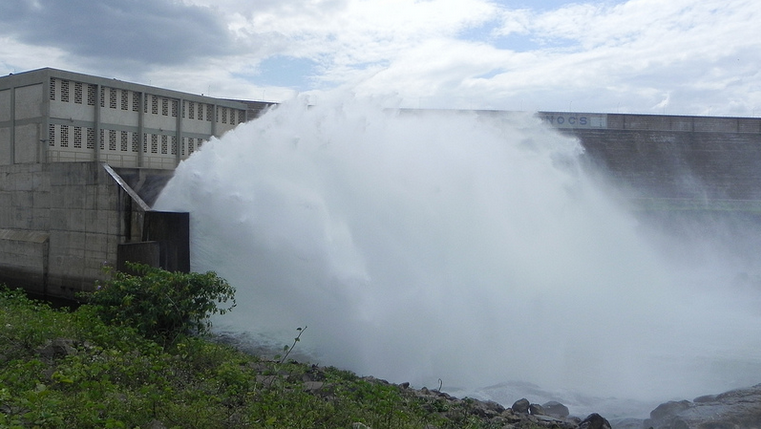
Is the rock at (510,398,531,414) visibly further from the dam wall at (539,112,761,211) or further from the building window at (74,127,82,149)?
the dam wall at (539,112,761,211)

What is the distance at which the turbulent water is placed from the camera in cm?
1351

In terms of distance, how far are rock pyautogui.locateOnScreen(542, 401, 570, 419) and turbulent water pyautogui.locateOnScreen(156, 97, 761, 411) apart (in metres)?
1.43

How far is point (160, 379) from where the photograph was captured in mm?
8320

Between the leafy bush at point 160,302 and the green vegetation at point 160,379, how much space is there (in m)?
0.02

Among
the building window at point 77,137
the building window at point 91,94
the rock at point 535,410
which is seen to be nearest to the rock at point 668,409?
the rock at point 535,410

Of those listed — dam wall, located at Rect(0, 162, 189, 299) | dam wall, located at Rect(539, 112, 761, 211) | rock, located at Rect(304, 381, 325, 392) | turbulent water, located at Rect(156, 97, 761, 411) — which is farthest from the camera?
dam wall, located at Rect(539, 112, 761, 211)

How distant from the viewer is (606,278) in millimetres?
19562

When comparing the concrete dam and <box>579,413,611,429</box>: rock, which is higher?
the concrete dam

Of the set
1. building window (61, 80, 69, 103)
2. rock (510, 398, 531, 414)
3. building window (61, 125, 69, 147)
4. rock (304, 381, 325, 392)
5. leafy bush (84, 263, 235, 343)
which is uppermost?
building window (61, 80, 69, 103)

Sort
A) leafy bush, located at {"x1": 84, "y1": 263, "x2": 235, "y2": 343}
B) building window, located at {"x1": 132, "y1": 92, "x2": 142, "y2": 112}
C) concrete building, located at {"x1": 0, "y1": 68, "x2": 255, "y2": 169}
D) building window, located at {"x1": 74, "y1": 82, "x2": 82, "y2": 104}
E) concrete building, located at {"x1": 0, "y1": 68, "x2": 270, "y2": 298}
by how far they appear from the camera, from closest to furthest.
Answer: leafy bush, located at {"x1": 84, "y1": 263, "x2": 235, "y2": 343} → concrete building, located at {"x1": 0, "y1": 68, "x2": 270, "y2": 298} → concrete building, located at {"x1": 0, "y1": 68, "x2": 255, "y2": 169} → building window, located at {"x1": 74, "y1": 82, "x2": 82, "y2": 104} → building window, located at {"x1": 132, "y1": 92, "x2": 142, "y2": 112}

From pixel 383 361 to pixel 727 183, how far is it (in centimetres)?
4167

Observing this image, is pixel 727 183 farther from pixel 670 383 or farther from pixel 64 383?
pixel 64 383

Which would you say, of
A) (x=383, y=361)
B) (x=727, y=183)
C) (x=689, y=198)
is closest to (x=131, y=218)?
(x=383, y=361)

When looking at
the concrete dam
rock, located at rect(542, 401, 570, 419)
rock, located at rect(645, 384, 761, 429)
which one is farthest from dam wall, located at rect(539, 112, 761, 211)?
rock, located at rect(542, 401, 570, 419)
